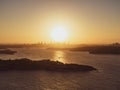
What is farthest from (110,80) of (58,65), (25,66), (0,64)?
(0,64)

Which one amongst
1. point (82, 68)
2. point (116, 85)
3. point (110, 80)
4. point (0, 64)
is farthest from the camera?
point (0, 64)

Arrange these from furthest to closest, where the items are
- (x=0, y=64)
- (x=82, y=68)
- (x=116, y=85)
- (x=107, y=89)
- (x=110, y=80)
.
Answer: (x=0, y=64), (x=82, y=68), (x=110, y=80), (x=116, y=85), (x=107, y=89)

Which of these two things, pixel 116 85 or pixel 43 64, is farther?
pixel 43 64

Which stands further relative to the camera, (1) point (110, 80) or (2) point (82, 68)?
(2) point (82, 68)

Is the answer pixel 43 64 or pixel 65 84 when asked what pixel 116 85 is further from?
pixel 43 64

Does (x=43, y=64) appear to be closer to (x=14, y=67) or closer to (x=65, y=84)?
(x=14, y=67)

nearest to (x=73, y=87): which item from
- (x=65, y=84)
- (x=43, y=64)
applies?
(x=65, y=84)

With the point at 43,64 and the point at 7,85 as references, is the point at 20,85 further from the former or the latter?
the point at 43,64

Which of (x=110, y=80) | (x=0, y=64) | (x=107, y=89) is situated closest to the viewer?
(x=107, y=89)
